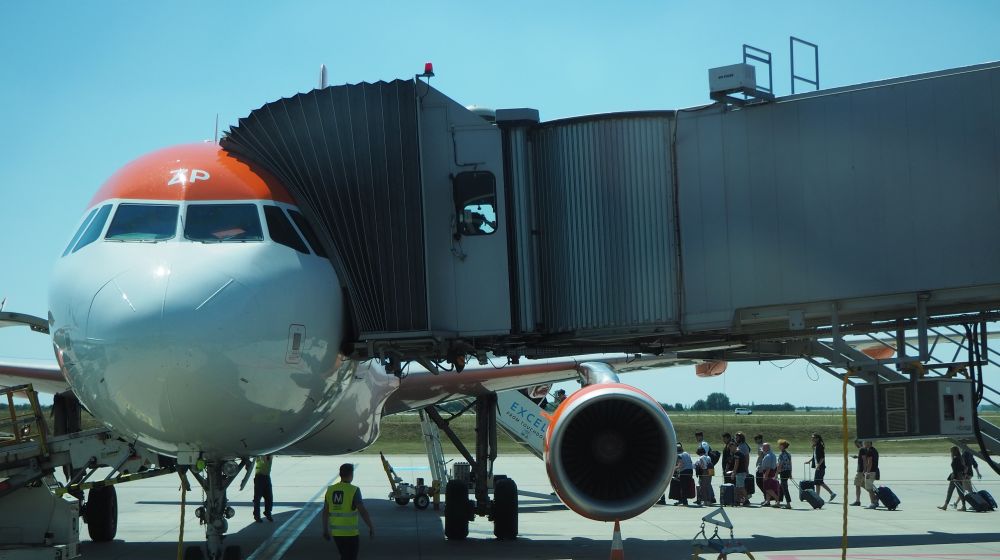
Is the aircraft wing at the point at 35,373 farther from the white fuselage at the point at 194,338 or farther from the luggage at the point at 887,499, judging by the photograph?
the luggage at the point at 887,499

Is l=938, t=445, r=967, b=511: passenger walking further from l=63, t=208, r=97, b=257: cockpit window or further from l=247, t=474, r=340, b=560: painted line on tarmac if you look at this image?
l=63, t=208, r=97, b=257: cockpit window

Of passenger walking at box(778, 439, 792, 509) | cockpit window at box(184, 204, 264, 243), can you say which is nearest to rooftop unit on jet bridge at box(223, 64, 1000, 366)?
cockpit window at box(184, 204, 264, 243)

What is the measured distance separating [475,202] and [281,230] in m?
2.06

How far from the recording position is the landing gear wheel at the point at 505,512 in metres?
14.9

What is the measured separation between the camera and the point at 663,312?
1107 centimetres

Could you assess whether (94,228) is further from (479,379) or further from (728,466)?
(728,466)

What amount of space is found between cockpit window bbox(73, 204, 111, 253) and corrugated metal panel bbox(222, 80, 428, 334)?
165cm

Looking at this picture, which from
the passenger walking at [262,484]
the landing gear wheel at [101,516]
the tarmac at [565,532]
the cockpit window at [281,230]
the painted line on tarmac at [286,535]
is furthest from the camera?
the passenger walking at [262,484]

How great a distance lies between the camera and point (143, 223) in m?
9.73

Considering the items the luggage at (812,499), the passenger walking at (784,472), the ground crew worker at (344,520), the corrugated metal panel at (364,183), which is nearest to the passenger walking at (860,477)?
the luggage at (812,499)

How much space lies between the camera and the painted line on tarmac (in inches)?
540

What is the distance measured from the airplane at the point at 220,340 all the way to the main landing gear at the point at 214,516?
0.05 feet

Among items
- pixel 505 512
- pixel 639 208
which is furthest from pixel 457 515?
pixel 639 208

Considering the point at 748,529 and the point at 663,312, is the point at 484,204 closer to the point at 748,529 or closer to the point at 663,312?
the point at 663,312
